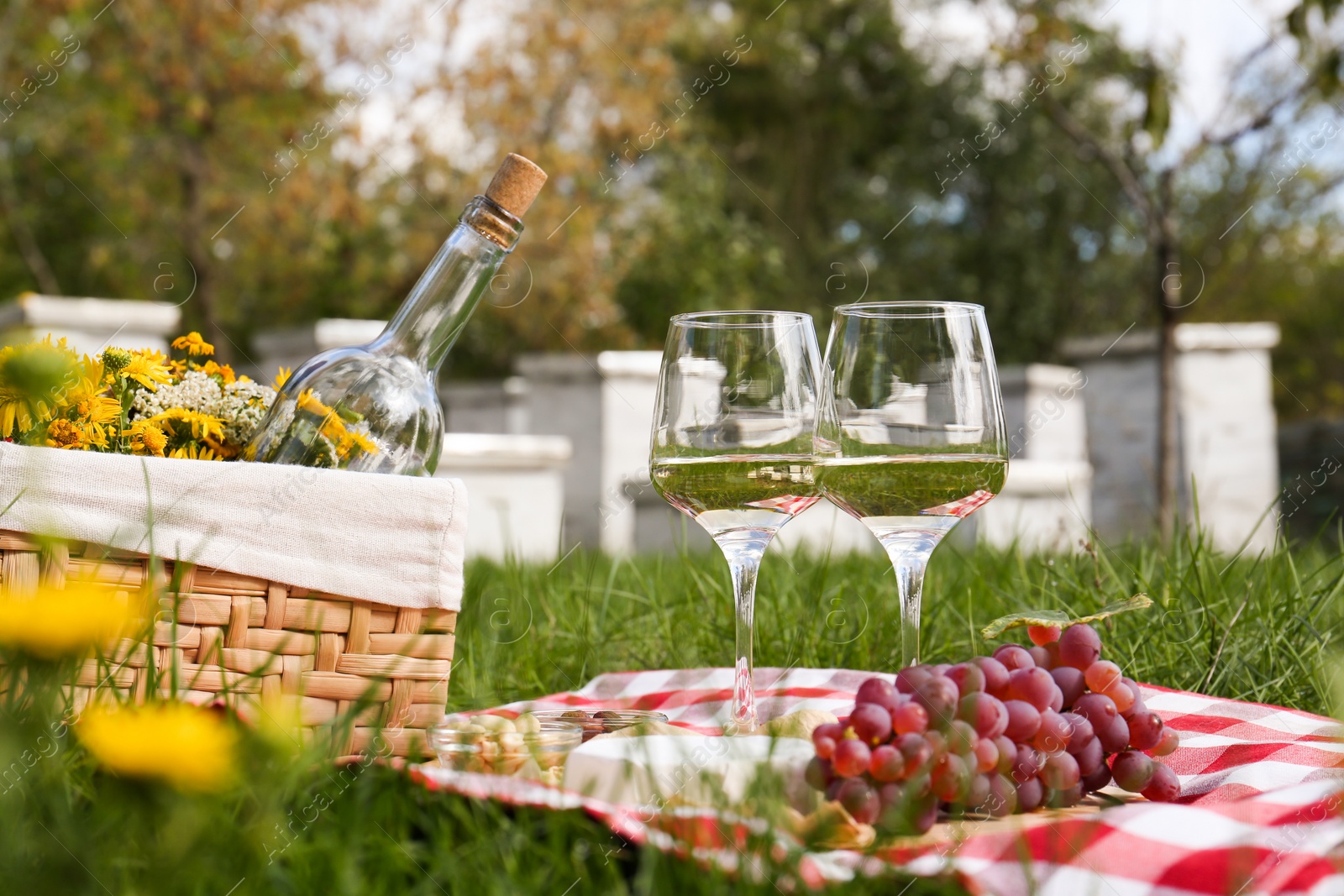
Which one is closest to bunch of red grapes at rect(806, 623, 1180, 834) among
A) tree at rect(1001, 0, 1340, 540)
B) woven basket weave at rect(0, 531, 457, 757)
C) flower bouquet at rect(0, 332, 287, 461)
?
woven basket weave at rect(0, 531, 457, 757)

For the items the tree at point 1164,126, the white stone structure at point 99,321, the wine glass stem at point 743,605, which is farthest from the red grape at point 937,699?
the white stone structure at point 99,321

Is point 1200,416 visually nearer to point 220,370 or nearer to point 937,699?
point 220,370

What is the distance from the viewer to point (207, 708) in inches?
43.1

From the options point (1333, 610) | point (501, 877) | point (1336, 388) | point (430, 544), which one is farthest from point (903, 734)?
point (1336, 388)

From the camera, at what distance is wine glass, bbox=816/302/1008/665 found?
4.19ft

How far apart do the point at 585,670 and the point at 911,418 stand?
105 centimetres

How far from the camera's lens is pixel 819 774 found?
1008mm

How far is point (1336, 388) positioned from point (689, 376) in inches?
647

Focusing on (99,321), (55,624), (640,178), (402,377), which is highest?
(640,178)

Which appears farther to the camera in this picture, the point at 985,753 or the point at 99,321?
the point at 99,321

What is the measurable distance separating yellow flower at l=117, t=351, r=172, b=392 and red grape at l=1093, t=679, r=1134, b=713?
1.29 metres

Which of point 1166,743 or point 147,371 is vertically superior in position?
point 147,371

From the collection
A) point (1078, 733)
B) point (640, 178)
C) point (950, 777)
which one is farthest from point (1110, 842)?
point (640, 178)

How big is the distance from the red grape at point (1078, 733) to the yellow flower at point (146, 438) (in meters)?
1.18
